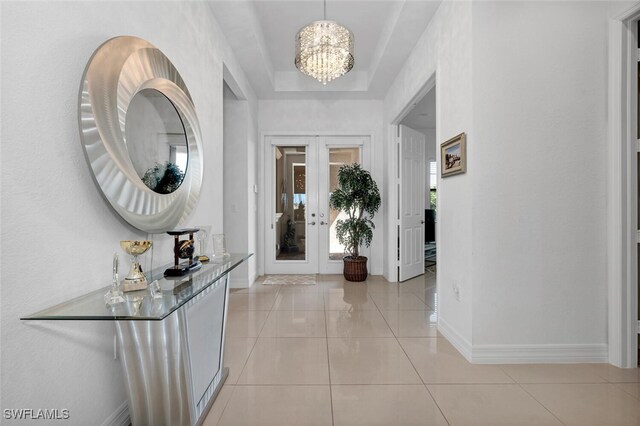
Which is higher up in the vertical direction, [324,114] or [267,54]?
[267,54]

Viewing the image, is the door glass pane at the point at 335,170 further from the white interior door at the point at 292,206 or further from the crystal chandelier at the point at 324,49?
the crystal chandelier at the point at 324,49

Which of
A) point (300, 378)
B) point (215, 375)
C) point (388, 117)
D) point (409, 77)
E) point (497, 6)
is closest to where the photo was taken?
point (215, 375)

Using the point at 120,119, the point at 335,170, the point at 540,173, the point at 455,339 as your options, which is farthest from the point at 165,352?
the point at 335,170

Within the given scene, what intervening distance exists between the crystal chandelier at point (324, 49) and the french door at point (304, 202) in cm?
223

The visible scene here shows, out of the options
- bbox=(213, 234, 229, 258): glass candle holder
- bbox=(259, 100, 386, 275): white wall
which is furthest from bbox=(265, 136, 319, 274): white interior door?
bbox=(213, 234, 229, 258): glass candle holder

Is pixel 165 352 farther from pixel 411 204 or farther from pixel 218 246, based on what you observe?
pixel 411 204

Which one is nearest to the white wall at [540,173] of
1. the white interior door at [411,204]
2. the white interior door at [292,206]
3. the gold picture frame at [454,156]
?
the gold picture frame at [454,156]

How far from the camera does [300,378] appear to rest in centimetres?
214

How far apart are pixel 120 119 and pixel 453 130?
8.02 feet

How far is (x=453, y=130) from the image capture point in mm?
2697

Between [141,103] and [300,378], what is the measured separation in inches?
77.8

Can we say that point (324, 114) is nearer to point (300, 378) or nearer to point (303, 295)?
point (303, 295)

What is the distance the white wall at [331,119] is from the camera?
17.6ft

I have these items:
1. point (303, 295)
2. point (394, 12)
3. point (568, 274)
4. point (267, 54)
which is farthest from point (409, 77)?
point (303, 295)
